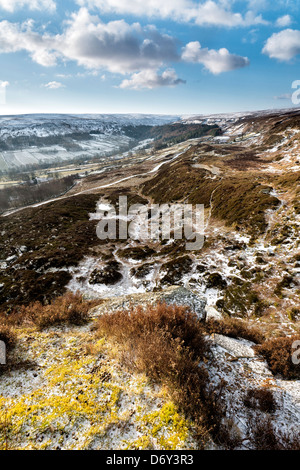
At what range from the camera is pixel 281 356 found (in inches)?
288

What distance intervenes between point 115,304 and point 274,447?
763 cm

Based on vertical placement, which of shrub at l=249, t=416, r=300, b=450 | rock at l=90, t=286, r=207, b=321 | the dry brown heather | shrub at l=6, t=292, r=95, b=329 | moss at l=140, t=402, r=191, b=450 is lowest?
rock at l=90, t=286, r=207, b=321

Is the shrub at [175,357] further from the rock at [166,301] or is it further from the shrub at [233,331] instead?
the shrub at [233,331]

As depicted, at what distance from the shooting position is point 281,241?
2434cm

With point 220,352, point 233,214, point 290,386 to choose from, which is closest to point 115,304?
point 220,352

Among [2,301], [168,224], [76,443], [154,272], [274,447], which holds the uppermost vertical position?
[76,443]

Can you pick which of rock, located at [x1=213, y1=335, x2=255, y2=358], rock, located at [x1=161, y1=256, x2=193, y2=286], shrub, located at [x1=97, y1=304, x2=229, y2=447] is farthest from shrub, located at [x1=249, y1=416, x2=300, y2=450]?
rock, located at [x1=161, y1=256, x2=193, y2=286]

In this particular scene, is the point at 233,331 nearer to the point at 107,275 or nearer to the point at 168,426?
the point at 168,426

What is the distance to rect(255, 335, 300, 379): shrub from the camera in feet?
22.2

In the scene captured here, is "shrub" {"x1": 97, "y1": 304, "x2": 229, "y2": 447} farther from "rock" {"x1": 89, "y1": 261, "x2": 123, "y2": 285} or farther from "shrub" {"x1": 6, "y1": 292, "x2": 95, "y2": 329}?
"rock" {"x1": 89, "y1": 261, "x2": 123, "y2": 285}

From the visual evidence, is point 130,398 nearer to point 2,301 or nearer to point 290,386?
point 290,386

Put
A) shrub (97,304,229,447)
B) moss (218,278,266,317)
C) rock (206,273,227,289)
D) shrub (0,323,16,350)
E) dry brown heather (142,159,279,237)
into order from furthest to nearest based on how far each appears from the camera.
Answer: dry brown heather (142,159,279,237) → rock (206,273,227,289) → moss (218,278,266,317) → shrub (0,323,16,350) → shrub (97,304,229,447)

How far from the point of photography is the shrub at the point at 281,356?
266 inches

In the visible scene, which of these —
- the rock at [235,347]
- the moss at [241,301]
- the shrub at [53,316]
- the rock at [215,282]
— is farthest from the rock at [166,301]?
the rock at [215,282]
